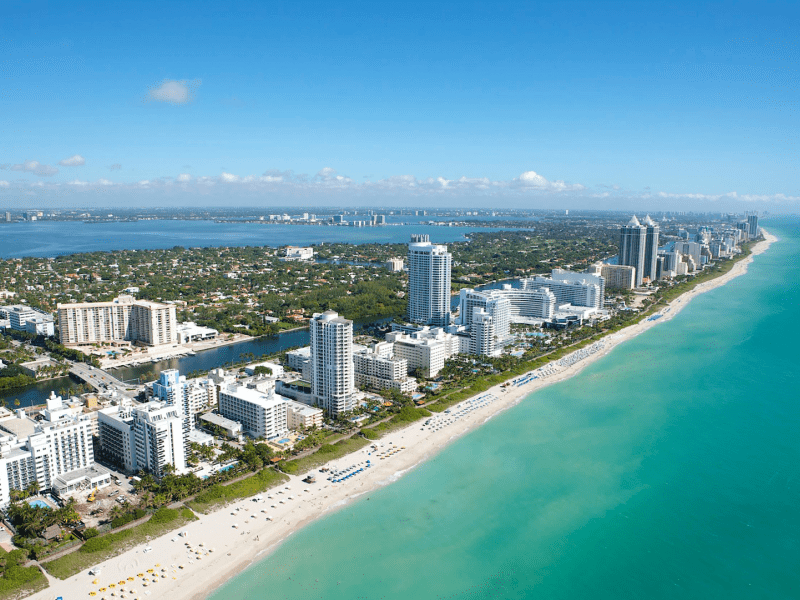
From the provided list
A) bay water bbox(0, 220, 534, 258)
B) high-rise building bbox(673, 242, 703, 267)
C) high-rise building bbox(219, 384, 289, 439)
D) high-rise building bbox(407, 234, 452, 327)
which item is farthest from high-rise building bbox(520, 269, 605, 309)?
bay water bbox(0, 220, 534, 258)

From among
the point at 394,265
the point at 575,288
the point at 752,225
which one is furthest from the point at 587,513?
the point at 752,225

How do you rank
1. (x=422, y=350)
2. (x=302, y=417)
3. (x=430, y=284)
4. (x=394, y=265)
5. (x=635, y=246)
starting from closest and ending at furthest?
(x=302, y=417), (x=422, y=350), (x=430, y=284), (x=635, y=246), (x=394, y=265)

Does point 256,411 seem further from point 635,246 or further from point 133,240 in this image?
point 133,240

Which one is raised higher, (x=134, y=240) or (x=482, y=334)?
(x=134, y=240)

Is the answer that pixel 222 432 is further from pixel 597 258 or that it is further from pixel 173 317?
pixel 597 258

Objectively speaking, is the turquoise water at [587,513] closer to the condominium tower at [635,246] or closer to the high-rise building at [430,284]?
the high-rise building at [430,284]

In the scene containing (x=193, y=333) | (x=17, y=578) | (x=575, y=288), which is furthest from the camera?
(x=575, y=288)
